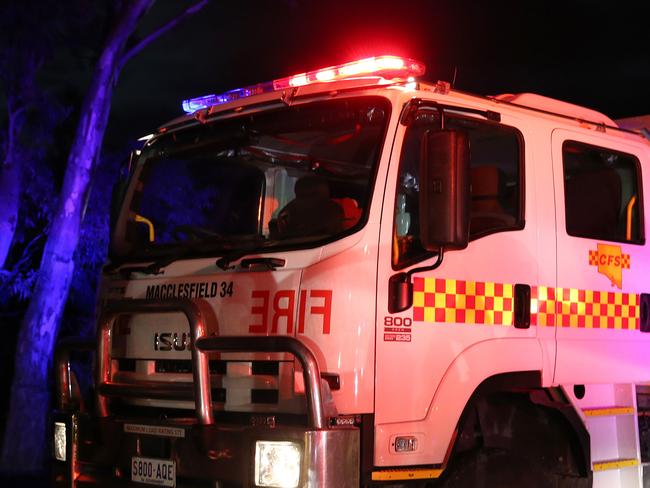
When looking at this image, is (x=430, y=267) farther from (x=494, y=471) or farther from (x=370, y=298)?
(x=494, y=471)

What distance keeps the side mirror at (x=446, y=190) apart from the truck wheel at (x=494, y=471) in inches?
47.2

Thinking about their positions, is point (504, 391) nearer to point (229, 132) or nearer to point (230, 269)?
point (230, 269)

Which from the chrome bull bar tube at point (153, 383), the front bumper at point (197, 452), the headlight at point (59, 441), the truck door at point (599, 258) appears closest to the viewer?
the front bumper at point (197, 452)

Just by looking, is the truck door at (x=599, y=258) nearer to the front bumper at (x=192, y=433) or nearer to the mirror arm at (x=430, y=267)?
the mirror arm at (x=430, y=267)

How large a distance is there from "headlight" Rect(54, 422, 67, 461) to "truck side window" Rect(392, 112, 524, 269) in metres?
2.27

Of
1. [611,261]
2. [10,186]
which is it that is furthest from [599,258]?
[10,186]

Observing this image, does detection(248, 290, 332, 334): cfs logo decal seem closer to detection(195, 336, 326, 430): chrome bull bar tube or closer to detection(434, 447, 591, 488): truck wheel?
detection(195, 336, 326, 430): chrome bull bar tube

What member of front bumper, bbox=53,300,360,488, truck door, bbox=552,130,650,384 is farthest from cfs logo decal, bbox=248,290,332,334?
truck door, bbox=552,130,650,384

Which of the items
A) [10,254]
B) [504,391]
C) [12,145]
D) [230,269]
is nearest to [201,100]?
[230,269]

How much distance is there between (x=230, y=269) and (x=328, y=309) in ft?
2.30

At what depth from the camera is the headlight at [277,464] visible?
441 cm

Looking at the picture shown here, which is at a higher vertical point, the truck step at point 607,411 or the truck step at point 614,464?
the truck step at point 607,411

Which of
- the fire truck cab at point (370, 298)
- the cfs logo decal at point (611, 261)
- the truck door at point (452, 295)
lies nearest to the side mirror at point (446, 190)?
the fire truck cab at point (370, 298)

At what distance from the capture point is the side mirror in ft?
14.7
